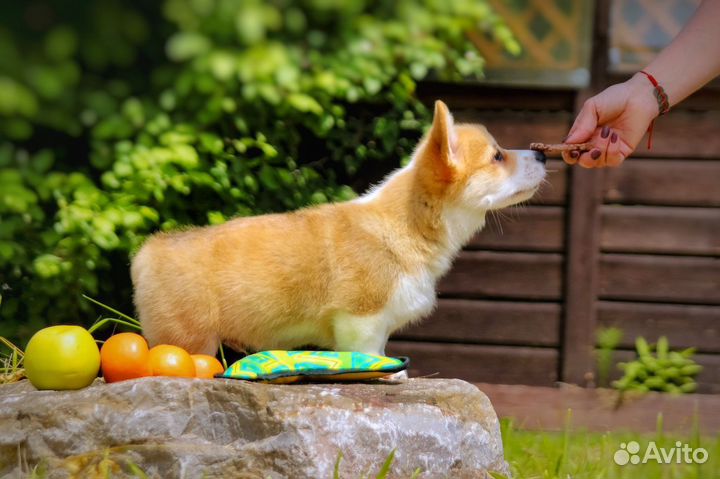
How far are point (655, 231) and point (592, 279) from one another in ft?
1.48

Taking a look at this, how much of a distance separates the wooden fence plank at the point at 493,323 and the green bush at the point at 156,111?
1025mm

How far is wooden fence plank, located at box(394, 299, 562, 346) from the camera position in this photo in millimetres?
5066

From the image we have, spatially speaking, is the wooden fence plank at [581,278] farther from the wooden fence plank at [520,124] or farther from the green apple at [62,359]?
the green apple at [62,359]

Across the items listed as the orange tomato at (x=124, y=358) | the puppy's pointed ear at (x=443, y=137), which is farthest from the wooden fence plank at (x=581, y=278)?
the orange tomato at (x=124, y=358)

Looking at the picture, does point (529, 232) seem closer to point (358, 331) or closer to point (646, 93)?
point (646, 93)

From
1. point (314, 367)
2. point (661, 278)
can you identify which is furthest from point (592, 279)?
point (314, 367)

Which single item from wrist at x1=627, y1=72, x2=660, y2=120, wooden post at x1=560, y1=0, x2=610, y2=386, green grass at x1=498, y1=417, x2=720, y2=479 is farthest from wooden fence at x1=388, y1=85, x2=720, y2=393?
wrist at x1=627, y1=72, x2=660, y2=120

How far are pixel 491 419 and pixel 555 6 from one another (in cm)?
293

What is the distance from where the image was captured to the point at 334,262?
10.4 ft

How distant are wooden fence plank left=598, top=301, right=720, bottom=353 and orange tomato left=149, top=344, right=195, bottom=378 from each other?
2.89 meters

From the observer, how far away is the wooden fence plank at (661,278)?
199 inches

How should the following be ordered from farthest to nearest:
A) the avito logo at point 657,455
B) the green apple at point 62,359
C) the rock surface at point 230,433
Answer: the avito logo at point 657,455, the green apple at point 62,359, the rock surface at point 230,433

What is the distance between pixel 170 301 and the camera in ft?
10.2

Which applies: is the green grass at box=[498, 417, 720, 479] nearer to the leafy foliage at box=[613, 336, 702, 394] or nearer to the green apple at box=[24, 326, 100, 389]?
the leafy foliage at box=[613, 336, 702, 394]
